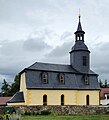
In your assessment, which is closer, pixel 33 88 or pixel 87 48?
pixel 33 88

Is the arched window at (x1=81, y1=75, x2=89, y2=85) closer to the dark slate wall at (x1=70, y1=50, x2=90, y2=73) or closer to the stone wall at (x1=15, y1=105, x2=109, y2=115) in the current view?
the dark slate wall at (x1=70, y1=50, x2=90, y2=73)

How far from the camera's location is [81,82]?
44562mm

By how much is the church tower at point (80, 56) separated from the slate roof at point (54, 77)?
35.0 inches

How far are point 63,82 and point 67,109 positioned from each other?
6406 millimetres

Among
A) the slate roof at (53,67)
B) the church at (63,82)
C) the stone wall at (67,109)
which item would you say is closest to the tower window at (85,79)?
the church at (63,82)

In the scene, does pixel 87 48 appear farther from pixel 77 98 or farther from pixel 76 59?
pixel 77 98

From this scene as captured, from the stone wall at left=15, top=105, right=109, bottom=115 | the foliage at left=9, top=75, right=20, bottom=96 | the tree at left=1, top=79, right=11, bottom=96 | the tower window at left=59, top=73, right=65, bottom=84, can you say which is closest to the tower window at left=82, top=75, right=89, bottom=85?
the tower window at left=59, top=73, right=65, bottom=84

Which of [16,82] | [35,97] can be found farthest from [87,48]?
[16,82]

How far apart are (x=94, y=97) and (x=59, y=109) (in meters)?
9.90

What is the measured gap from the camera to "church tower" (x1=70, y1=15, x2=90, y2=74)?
151 ft

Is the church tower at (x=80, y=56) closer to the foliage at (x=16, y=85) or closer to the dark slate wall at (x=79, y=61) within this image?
the dark slate wall at (x=79, y=61)

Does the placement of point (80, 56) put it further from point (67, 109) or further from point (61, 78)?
point (67, 109)

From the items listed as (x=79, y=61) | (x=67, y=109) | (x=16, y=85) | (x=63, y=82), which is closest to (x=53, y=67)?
(x=63, y=82)

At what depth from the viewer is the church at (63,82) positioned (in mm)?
40188
